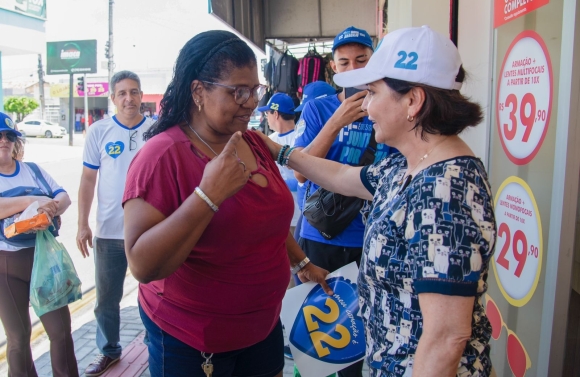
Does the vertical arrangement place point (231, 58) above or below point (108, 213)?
above

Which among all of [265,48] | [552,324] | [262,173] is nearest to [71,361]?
[262,173]

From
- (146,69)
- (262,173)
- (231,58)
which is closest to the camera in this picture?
(231,58)

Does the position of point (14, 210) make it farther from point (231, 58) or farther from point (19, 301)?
point (231, 58)

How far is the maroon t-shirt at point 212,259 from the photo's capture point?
1529 mm

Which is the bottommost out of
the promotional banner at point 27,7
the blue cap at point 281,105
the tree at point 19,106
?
the blue cap at point 281,105

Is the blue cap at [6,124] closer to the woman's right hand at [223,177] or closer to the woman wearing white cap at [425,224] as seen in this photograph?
the woman's right hand at [223,177]

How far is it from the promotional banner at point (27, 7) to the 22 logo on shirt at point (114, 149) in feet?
49.9

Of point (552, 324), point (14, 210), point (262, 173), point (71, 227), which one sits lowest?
point (71, 227)

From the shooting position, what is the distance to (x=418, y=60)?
1.37m

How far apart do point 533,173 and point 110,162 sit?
285 cm

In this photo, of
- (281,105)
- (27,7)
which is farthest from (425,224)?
(27,7)

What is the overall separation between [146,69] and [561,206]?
46.3 meters

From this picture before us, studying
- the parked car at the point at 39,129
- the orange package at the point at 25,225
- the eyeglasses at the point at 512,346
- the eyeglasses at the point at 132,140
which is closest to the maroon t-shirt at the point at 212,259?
the eyeglasses at the point at 512,346

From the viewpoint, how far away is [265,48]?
8.25 m
